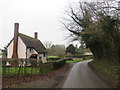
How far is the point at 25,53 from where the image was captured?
83.8ft

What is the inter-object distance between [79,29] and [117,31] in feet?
33.2

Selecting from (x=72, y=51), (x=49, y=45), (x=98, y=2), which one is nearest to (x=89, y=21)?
(x=98, y=2)

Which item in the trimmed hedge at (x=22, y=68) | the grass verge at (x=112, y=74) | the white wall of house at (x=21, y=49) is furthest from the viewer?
the white wall of house at (x=21, y=49)

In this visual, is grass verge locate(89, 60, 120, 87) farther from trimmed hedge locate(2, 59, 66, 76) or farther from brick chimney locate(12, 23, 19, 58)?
brick chimney locate(12, 23, 19, 58)

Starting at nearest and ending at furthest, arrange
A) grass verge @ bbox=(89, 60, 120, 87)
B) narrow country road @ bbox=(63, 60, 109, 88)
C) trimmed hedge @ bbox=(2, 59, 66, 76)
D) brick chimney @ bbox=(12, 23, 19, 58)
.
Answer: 1. narrow country road @ bbox=(63, 60, 109, 88)
2. grass verge @ bbox=(89, 60, 120, 87)
3. trimmed hedge @ bbox=(2, 59, 66, 76)
4. brick chimney @ bbox=(12, 23, 19, 58)

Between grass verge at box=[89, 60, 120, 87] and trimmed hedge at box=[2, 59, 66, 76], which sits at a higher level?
trimmed hedge at box=[2, 59, 66, 76]

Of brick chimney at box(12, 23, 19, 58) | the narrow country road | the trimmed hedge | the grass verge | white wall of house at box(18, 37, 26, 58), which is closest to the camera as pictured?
the narrow country road

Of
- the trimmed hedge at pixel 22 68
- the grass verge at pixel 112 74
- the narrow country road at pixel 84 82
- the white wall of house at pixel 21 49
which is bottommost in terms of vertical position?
the narrow country road at pixel 84 82

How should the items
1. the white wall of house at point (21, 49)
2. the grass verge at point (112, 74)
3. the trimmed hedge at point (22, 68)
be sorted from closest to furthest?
1. the grass verge at point (112, 74)
2. the trimmed hedge at point (22, 68)
3. the white wall of house at point (21, 49)

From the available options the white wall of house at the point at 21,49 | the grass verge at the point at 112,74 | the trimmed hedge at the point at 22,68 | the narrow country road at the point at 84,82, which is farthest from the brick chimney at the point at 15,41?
the grass verge at the point at 112,74

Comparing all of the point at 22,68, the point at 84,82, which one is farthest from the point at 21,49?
the point at 84,82

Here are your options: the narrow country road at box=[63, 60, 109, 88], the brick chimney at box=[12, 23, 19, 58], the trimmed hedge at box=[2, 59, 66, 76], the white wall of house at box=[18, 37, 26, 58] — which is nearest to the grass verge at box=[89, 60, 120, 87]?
the narrow country road at box=[63, 60, 109, 88]

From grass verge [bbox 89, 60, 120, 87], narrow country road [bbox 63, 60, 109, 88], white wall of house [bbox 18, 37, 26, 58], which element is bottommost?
narrow country road [bbox 63, 60, 109, 88]

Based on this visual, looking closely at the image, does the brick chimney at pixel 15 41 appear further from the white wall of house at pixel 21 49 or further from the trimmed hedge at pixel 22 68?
the trimmed hedge at pixel 22 68
